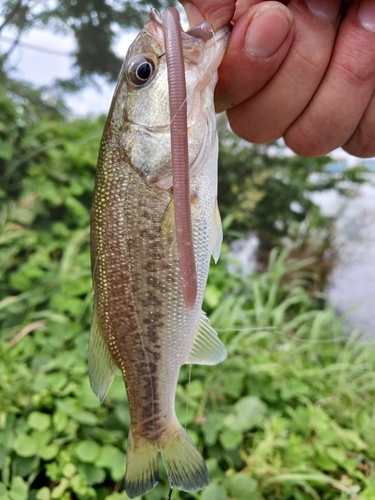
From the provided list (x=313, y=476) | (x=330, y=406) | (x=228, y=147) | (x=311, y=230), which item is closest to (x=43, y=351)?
(x=313, y=476)

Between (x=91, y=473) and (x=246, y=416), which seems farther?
(x=246, y=416)

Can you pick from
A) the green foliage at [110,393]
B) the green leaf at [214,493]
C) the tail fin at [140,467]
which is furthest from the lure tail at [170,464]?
the green leaf at [214,493]

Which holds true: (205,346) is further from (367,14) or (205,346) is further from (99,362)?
(367,14)

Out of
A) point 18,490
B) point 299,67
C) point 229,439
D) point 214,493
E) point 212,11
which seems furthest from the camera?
point 229,439

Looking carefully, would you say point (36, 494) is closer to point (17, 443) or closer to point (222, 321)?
point (17, 443)

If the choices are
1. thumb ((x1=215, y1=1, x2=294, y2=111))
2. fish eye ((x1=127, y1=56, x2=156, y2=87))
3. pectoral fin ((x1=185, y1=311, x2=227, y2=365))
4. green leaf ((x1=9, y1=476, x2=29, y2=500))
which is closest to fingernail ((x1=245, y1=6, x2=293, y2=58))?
thumb ((x1=215, y1=1, x2=294, y2=111))

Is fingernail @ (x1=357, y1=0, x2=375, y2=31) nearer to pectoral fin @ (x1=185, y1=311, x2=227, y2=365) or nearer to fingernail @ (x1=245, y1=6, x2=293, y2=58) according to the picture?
fingernail @ (x1=245, y1=6, x2=293, y2=58)

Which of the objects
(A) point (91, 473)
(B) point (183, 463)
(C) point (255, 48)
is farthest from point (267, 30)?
(A) point (91, 473)
